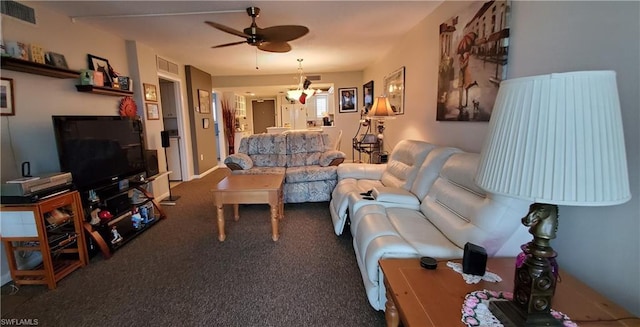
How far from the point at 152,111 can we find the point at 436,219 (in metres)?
4.15

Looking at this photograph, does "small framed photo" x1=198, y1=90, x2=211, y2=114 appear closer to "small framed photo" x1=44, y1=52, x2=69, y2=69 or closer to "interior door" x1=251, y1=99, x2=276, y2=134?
"small framed photo" x1=44, y1=52, x2=69, y2=69

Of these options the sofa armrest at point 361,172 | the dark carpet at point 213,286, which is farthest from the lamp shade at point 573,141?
the sofa armrest at point 361,172

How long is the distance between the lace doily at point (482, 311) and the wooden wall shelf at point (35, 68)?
3.25 m

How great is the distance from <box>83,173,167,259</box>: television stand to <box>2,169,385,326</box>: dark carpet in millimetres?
101

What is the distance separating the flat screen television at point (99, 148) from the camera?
2.32 metres

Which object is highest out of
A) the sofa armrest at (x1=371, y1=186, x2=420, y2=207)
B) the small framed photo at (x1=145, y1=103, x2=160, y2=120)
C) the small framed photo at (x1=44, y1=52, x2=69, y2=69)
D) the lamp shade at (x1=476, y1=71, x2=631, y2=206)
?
the small framed photo at (x1=44, y1=52, x2=69, y2=69)

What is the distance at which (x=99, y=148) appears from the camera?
2.64 metres

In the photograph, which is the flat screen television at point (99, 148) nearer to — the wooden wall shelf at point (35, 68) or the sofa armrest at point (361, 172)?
the wooden wall shelf at point (35, 68)

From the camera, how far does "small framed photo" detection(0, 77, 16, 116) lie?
7.03ft

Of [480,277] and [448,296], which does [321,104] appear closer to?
[480,277]

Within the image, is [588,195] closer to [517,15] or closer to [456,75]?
[517,15]

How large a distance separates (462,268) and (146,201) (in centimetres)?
327

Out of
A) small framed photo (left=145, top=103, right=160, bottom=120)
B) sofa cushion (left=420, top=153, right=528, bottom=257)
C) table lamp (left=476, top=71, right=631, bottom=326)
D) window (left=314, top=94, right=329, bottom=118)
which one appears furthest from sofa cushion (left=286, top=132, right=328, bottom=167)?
window (left=314, top=94, right=329, bottom=118)

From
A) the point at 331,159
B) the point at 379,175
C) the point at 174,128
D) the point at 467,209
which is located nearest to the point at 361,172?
the point at 379,175
